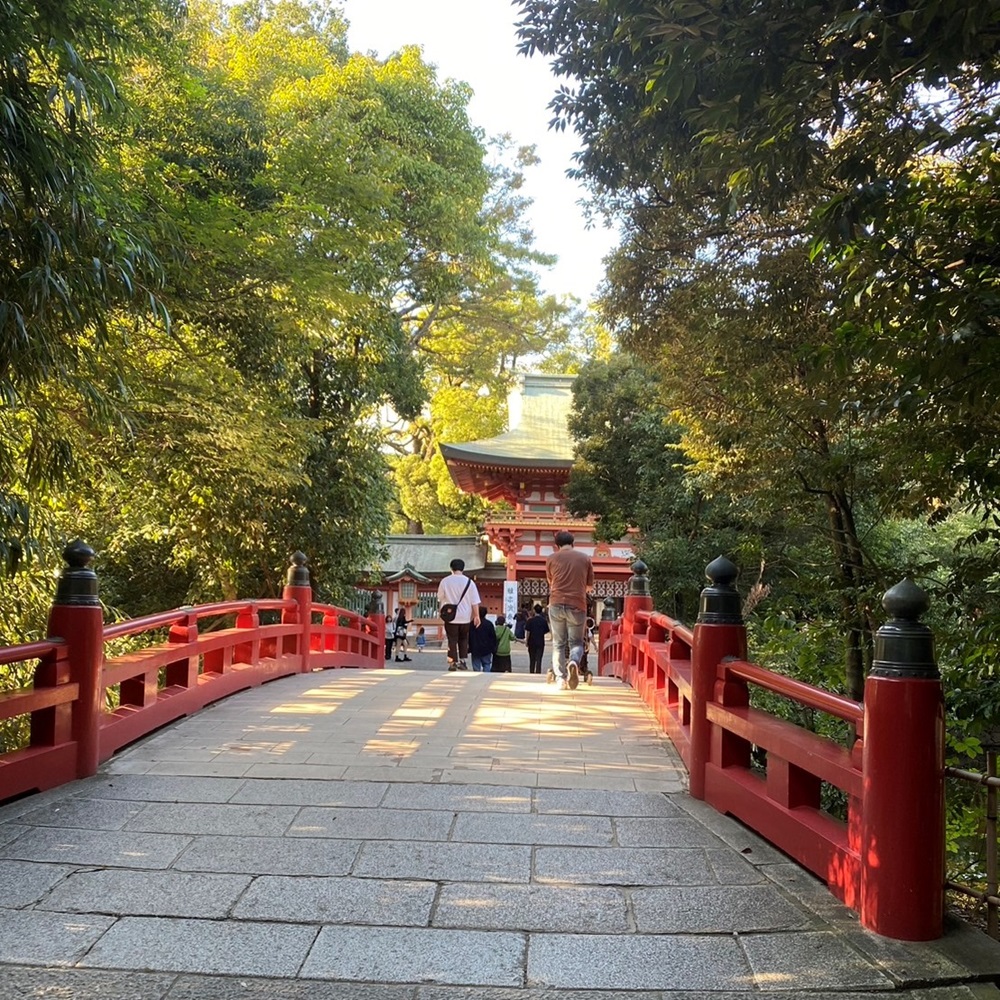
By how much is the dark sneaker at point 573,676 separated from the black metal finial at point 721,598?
3548 millimetres

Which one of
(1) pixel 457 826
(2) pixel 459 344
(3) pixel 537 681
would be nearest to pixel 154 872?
(1) pixel 457 826

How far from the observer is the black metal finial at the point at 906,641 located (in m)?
2.58

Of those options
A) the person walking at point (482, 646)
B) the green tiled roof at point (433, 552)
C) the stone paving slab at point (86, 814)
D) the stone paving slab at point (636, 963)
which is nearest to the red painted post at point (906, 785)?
the stone paving slab at point (636, 963)

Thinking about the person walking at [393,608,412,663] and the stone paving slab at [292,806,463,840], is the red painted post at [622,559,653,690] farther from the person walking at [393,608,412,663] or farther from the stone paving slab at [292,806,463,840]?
the person walking at [393,608,412,663]

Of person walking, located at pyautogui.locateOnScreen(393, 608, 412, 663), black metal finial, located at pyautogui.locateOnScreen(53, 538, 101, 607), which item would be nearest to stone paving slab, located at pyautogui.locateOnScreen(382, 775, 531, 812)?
black metal finial, located at pyautogui.locateOnScreen(53, 538, 101, 607)

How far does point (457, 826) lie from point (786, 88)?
11.1 feet

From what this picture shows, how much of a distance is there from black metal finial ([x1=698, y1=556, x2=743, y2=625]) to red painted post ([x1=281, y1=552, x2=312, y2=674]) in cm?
560

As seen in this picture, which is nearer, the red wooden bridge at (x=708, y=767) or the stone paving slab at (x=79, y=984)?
the stone paving slab at (x=79, y=984)

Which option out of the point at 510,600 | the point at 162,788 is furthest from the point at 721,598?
the point at 510,600

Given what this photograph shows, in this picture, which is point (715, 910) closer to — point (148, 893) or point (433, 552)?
point (148, 893)

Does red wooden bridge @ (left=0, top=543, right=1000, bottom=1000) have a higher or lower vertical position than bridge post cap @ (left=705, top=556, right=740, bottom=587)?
lower

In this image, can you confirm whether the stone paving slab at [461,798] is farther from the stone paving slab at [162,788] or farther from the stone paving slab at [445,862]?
the stone paving slab at [162,788]

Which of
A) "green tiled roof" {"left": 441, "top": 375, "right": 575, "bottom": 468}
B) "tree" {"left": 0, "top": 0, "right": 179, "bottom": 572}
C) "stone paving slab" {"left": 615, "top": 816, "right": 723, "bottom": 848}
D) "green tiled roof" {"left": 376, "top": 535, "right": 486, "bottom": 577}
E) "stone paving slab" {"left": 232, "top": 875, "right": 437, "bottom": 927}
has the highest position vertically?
"green tiled roof" {"left": 441, "top": 375, "right": 575, "bottom": 468}

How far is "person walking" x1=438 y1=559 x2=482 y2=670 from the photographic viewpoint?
10.4 metres
